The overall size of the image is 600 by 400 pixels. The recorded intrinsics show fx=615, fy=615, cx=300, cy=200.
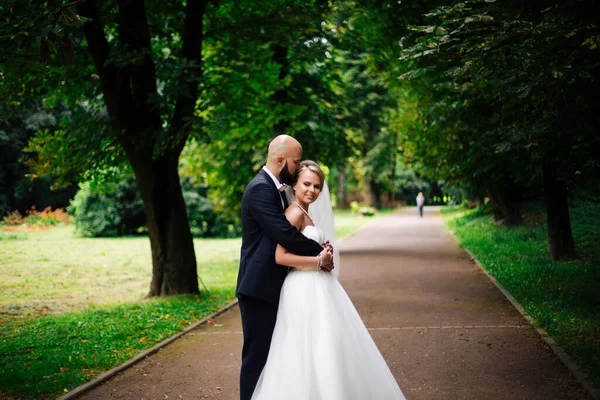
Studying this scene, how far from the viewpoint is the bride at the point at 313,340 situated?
4656mm

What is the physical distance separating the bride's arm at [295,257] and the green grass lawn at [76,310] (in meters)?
3.14

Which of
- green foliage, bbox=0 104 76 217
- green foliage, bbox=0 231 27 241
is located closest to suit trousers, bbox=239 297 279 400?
green foliage, bbox=0 231 27 241

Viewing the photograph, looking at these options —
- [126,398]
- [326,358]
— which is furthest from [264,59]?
[326,358]

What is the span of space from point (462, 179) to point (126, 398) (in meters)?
16.4

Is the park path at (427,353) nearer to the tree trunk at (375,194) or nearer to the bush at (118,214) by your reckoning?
the bush at (118,214)

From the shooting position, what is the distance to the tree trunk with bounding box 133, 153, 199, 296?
12.3m

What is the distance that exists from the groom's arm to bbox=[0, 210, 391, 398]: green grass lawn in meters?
3.21

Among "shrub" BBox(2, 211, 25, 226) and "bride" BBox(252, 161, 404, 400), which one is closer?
"bride" BBox(252, 161, 404, 400)

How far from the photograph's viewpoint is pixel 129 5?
1158 cm

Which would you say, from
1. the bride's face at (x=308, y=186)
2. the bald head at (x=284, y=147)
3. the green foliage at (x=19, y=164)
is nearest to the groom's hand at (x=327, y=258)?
the bride's face at (x=308, y=186)

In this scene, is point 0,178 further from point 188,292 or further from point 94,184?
point 188,292

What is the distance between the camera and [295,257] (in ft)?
15.7

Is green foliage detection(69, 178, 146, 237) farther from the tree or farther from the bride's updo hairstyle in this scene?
the bride's updo hairstyle

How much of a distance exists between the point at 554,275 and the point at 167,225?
25.8ft
